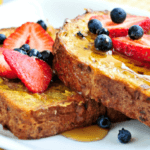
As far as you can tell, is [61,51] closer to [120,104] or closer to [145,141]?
[120,104]

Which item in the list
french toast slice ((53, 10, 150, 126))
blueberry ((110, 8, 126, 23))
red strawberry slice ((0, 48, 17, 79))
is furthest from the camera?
blueberry ((110, 8, 126, 23))

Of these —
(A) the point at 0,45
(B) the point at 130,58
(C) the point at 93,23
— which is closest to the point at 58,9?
(A) the point at 0,45

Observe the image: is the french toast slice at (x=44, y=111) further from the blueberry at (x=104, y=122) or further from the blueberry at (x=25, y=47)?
the blueberry at (x=25, y=47)

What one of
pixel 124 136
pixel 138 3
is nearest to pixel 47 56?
pixel 124 136

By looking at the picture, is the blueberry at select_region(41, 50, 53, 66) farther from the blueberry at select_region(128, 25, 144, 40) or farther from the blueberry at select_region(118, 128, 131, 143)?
the blueberry at select_region(118, 128, 131, 143)

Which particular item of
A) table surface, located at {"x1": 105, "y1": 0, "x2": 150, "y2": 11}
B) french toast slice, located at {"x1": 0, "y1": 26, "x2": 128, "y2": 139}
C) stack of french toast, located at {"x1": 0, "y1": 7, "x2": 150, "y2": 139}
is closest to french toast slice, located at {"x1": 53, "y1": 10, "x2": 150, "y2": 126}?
stack of french toast, located at {"x1": 0, "y1": 7, "x2": 150, "y2": 139}

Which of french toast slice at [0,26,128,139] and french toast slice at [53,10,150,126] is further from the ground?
french toast slice at [53,10,150,126]
